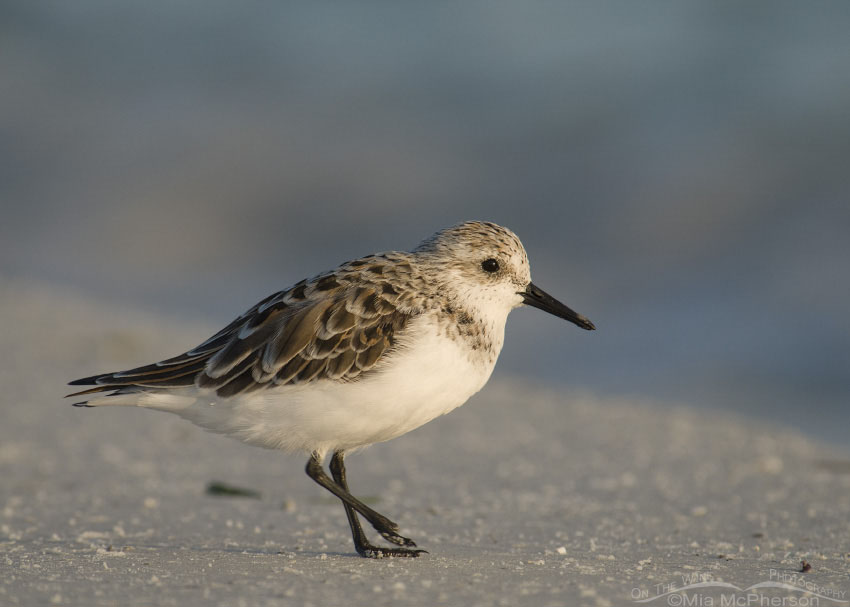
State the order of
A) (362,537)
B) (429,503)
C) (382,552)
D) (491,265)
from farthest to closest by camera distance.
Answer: (429,503) < (491,265) < (362,537) < (382,552)

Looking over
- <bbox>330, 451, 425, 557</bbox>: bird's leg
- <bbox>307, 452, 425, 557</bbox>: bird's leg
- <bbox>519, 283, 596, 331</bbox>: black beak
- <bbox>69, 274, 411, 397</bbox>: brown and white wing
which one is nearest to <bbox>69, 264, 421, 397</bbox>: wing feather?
<bbox>69, 274, 411, 397</bbox>: brown and white wing

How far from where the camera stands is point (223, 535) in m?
5.21

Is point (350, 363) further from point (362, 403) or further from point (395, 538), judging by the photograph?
point (395, 538)

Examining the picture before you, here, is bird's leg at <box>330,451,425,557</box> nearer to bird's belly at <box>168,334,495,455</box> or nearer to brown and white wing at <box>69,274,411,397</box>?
bird's belly at <box>168,334,495,455</box>

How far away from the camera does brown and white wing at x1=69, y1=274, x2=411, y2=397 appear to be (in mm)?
4328

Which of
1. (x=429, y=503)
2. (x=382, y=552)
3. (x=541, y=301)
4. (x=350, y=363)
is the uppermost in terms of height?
(x=541, y=301)

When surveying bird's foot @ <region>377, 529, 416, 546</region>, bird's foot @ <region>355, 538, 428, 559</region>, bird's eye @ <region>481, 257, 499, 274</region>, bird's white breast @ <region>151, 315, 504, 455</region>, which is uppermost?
bird's eye @ <region>481, 257, 499, 274</region>

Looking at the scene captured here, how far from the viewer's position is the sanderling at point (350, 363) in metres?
4.27

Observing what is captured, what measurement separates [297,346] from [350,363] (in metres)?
0.27

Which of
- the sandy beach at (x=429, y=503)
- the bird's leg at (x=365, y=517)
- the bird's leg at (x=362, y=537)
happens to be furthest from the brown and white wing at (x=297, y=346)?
the sandy beach at (x=429, y=503)

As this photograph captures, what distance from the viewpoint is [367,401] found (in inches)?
166

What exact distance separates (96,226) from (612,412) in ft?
42.4

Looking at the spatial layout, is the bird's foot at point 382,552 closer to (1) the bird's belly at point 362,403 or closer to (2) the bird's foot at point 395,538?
(2) the bird's foot at point 395,538

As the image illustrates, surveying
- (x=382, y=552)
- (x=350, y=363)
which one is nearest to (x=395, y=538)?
(x=382, y=552)
